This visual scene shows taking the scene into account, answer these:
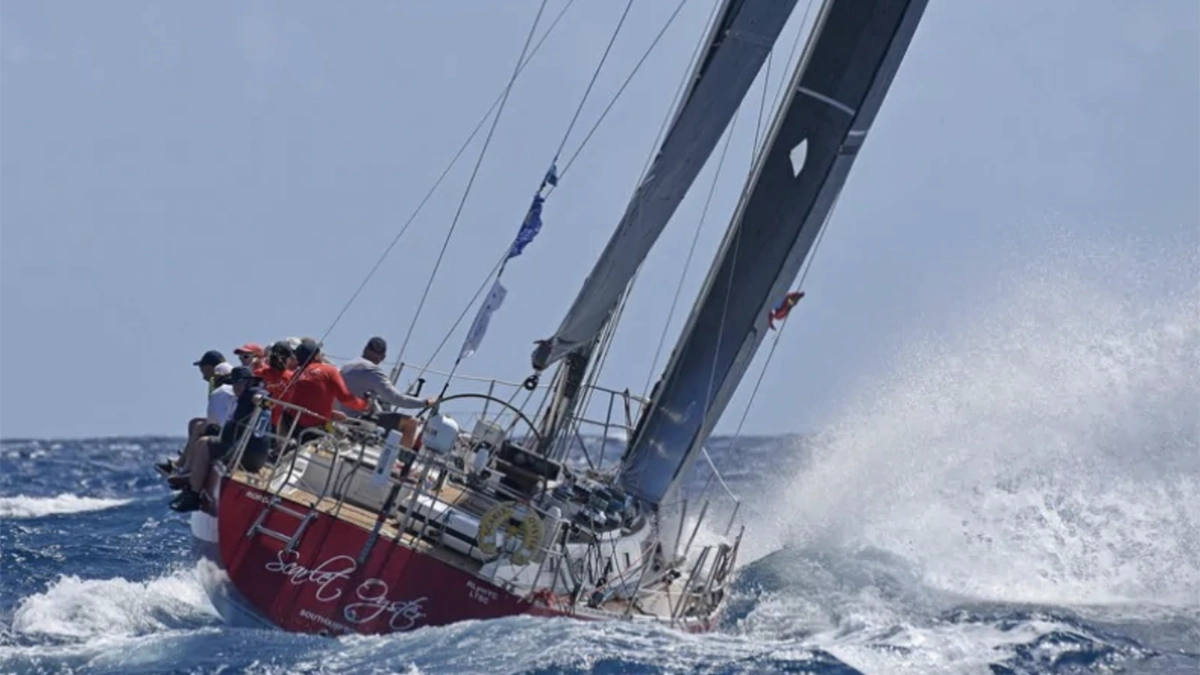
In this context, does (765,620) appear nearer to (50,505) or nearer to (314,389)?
(314,389)

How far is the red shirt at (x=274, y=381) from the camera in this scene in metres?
15.2

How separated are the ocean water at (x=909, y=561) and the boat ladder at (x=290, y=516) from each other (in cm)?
61

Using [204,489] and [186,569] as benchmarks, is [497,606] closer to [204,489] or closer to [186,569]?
[204,489]

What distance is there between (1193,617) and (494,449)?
19.2 ft

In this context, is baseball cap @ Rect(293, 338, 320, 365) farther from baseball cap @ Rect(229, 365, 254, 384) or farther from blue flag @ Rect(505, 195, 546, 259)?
blue flag @ Rect(505, 195, 546, 259)

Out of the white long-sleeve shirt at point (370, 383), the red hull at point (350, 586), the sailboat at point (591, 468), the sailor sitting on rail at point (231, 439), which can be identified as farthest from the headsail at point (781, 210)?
the red hull at point (350, 586)

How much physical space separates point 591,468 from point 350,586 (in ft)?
14.9

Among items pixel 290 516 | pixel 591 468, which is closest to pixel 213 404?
pixel 290 516

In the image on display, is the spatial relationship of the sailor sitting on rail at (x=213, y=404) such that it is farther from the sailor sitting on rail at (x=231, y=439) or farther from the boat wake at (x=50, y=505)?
the boat wake at (x=50, y=505)

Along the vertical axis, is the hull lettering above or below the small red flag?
below

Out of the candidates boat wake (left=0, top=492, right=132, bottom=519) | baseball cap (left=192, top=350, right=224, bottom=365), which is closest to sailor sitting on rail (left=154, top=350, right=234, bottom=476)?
baseball cap (left=192, top=350, right=224, bottom=365)

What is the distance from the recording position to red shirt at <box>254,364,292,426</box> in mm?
15195

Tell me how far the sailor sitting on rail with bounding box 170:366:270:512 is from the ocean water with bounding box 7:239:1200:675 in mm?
849

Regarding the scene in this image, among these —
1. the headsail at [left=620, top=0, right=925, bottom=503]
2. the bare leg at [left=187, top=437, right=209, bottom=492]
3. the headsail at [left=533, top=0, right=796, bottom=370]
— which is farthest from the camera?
the headsail at [left=620, top=0, right=925, bottom=503]
